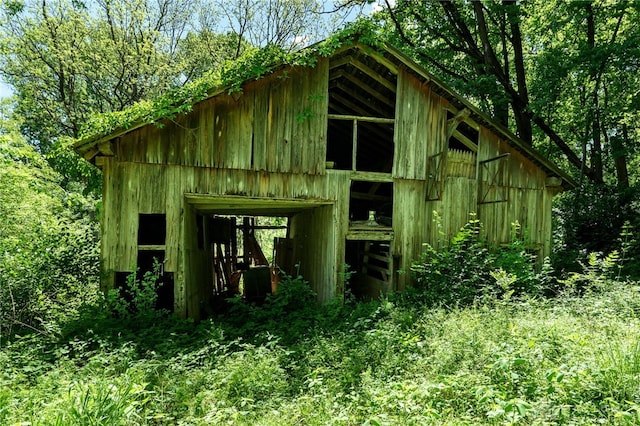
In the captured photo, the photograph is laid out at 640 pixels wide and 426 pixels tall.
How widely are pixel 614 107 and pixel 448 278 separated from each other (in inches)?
393

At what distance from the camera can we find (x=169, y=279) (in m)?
9.48

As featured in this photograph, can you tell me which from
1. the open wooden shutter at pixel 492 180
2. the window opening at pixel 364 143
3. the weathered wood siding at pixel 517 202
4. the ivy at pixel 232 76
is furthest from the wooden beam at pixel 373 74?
the open wooden shutter at pixel 492 180

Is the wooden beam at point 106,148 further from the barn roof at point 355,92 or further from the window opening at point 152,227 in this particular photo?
the window opening at point 152,227

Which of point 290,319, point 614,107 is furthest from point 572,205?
point 290,319

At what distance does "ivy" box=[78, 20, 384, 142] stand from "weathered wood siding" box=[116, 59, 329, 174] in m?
0.32

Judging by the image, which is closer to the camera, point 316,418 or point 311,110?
point 316,418

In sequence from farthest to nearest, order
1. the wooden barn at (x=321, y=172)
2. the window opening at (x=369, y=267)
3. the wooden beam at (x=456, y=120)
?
the window opening at (x=369, y=267), the wooden beam at (x=456, y=120), the wooden barn at (x=321, y=172)

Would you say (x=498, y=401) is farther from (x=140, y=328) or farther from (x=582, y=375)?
(x=140, y=328)

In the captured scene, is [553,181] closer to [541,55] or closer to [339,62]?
[339,62]

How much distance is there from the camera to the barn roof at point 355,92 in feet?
24.8

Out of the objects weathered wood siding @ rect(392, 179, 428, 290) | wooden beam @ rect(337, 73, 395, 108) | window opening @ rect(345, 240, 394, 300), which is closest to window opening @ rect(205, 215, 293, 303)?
window opening @ rect(345, 240, 394, 300)

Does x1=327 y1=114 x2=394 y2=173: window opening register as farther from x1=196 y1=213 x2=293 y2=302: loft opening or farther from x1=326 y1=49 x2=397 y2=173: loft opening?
x1=196 y1=213 x2=293 y2=302: loft opening

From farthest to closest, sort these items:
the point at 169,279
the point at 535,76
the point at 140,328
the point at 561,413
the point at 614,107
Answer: the point at 535,76 < the point at 614,107 < the point at 169,279 < the point at 140,328 < the point at 561,413

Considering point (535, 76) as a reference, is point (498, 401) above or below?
below
